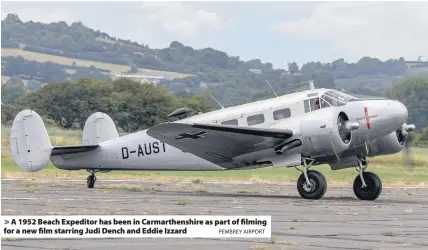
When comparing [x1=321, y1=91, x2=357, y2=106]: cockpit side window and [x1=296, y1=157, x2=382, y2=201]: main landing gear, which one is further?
[x1=321, y1=91, x2=357, y2=106]: cockpit side window

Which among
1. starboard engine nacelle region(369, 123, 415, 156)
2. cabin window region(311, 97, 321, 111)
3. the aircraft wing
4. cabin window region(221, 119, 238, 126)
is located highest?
cabin window region(311, 97, 321, 111)

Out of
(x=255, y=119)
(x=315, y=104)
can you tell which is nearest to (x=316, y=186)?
(x=315, y=104)

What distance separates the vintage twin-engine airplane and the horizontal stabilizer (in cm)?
3

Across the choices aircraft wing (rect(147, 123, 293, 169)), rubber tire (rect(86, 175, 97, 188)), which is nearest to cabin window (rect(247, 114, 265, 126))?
aircraft wing (rect(147, 123, 293, 169))

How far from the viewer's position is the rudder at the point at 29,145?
92.4ft

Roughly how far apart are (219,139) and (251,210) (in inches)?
217

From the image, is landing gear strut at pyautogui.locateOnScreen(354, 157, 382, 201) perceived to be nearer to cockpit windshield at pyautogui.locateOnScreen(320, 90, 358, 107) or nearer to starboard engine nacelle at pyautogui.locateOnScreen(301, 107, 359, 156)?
starboard engine nacelle at pyautogui.locateOnScreen(301, 107, 359, 156)

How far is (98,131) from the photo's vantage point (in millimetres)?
29859

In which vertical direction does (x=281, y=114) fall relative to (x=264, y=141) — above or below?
above

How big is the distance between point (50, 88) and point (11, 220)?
63.1m

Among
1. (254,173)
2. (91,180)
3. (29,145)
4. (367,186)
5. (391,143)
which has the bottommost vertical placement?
(254,173)

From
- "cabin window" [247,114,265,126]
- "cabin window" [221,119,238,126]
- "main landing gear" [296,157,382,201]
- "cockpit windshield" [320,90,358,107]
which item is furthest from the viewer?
"cabin window" [221,119,238,126]

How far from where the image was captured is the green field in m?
39.8

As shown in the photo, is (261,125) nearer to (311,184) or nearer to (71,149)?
(311,184)
